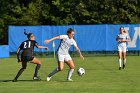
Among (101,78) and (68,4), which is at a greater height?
(68,4)

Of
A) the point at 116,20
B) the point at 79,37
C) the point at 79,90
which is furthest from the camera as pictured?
the point at 116,20

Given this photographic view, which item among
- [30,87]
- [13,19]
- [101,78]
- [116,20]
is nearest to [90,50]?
[116,20]

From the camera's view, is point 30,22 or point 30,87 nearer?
point 30,87

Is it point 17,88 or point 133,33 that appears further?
point 133,33

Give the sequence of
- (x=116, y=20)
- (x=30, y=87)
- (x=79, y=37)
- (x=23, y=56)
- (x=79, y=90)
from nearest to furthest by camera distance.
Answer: (x=79, y=90) → (x=30, y=87) → (x=23, y=56) → (x=79, y=37) → (x=116, y=20)

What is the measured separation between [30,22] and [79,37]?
987 centimetres

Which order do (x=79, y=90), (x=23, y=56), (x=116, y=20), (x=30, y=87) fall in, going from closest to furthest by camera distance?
(x=79, y=90) < (x=30, y=87) < (x=23, y=56) < (x=116, y=20)

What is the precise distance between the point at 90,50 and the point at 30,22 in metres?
10.6

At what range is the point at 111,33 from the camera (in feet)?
132

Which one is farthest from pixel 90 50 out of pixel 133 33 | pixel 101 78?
pixel 101 78

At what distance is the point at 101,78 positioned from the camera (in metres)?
18.5

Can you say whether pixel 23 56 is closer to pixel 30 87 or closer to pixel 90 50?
pixel 30 87

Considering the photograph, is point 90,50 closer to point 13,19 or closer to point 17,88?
point 13,19

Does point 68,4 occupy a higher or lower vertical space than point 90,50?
higher
